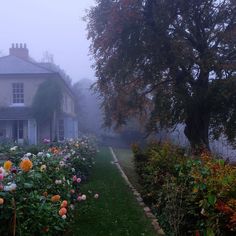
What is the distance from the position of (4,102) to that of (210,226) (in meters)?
30.4

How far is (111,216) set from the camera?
8.63 meters

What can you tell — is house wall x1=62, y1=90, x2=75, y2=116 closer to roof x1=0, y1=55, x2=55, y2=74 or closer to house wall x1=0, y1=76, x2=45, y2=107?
house wall x1=0, y1=76, x2=45, y2=107

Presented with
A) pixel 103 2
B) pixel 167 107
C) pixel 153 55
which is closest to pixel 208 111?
pixel 167 107

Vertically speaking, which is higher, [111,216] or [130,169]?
[130,169]

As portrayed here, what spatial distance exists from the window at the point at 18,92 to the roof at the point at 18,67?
105 centimetres

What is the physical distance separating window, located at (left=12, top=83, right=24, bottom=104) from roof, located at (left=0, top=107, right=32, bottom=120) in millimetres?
728

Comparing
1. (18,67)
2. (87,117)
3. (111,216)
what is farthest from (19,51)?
(111,216)

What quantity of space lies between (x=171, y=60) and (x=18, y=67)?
68.3 ft

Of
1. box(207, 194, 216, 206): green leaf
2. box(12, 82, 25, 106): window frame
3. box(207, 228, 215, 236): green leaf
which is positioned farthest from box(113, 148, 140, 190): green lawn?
box(12, 82, 25, 106): window frame

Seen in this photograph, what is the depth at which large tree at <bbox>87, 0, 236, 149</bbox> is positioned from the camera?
55.6 ft

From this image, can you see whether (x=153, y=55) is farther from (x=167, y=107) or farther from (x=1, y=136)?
(x=1, y=136)

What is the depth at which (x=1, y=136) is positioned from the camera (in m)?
34.1

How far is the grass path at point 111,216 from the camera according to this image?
292 inches

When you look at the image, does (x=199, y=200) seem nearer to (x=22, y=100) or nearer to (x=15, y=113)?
(x=15, y=113)
